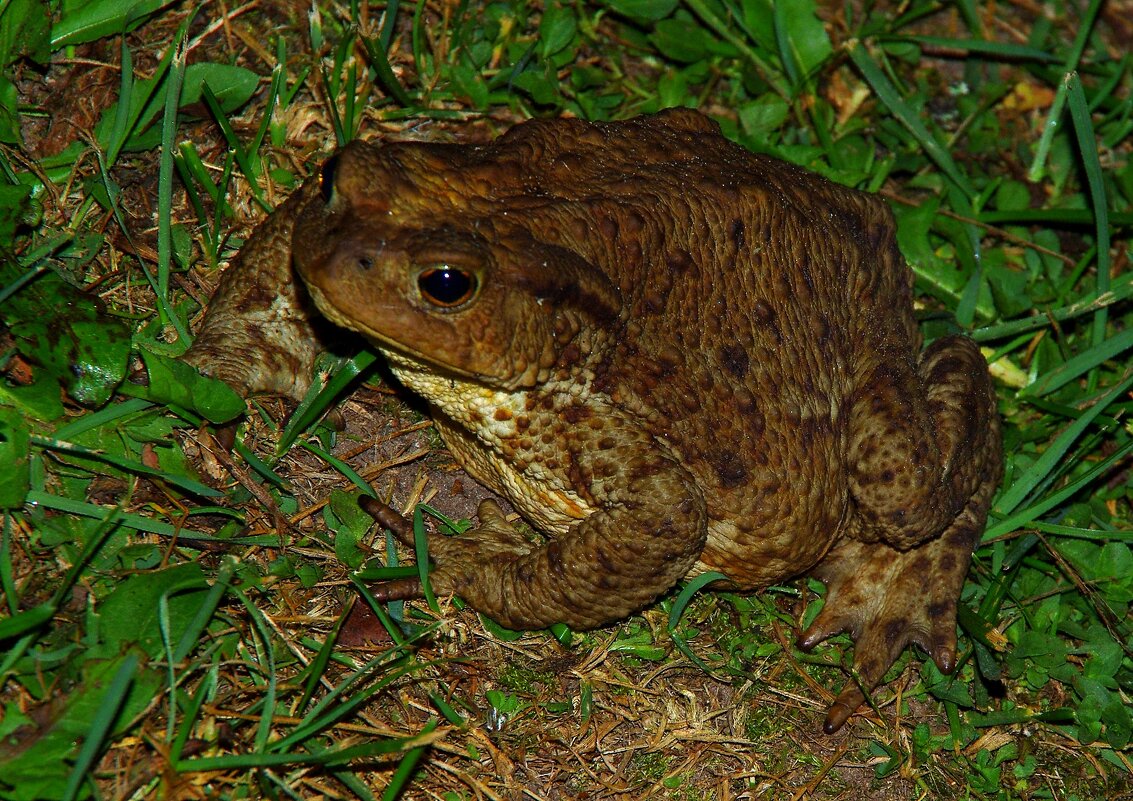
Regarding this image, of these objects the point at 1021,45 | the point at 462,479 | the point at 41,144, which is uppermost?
the point at 41,144

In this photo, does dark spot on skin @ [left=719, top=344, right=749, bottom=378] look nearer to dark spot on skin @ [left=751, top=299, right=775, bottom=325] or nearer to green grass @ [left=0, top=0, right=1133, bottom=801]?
dark spot on skin @ [left=751, top=299, right=775, bottom=325]

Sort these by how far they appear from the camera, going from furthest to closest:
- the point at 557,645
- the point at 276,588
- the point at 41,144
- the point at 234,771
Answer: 1. the point at 41,144
2. the point at 557,645
3. the point at 276,588
4. the point at 234,771

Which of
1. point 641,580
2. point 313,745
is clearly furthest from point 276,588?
point 641,580

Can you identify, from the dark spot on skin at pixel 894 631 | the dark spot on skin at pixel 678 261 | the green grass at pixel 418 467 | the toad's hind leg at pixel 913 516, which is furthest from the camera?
the dark spot on skin at pixel 894 631

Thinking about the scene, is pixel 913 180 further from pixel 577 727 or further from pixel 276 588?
pixel 276 588

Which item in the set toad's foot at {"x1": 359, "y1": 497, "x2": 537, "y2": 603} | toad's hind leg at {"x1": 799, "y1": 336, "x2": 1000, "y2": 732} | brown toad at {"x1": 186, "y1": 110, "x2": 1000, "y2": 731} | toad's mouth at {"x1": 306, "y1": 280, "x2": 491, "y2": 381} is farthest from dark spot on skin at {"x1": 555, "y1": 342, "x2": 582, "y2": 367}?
toad's hind leg at {"x1": 799, "y1": 336, "x2": 1000, "y2": 732}

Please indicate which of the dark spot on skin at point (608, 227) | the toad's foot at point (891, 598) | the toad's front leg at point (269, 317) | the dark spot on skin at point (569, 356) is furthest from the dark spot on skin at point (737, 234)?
the toad's front leg at point (269, 317)

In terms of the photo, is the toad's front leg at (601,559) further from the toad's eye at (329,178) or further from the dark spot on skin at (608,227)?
the toad's eye at (329,178)
